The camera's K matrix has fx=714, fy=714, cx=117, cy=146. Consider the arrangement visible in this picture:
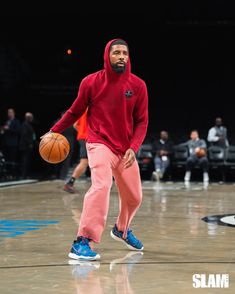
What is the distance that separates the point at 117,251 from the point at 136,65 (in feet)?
52.4

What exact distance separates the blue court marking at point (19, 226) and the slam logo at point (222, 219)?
6.74 ft

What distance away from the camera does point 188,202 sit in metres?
12.4

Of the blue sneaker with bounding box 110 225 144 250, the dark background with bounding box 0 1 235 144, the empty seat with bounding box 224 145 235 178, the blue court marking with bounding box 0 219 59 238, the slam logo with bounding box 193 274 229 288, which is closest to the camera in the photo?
the slam logo with bounding box 193 274 229 288

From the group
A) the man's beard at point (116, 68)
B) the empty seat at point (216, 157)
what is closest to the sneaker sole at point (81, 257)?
the man's beard at point (116, 68)

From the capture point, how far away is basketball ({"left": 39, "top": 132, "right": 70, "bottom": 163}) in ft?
21.7

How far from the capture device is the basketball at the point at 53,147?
6613 mm

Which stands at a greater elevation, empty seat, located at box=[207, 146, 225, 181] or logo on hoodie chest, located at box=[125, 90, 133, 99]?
logo on hoodie chest, located at box=[125, 90, 133, 99]

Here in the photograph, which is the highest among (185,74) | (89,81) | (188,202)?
(185,74)

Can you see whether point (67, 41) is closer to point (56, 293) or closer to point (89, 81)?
point (89, 81)

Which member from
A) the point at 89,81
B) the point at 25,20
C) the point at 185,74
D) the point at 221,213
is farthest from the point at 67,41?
the point at 89,81

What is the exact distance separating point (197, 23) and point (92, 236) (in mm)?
15593

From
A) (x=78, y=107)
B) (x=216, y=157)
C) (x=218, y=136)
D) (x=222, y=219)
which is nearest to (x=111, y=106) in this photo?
(x=78, y=107)

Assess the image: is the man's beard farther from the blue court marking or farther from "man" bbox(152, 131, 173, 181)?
"man" bbox(152, 131, 173, 181)

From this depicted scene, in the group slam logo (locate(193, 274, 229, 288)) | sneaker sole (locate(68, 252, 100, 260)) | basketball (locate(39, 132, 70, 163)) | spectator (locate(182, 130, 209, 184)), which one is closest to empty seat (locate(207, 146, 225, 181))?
spectator (locate(182, 130, 209, 184))
